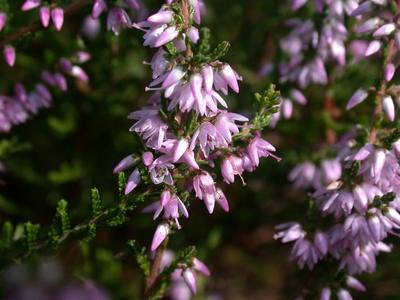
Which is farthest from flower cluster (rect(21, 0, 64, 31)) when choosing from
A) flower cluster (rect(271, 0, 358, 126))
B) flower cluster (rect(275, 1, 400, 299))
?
flower cluster (rect(275, 1, 400, 299))

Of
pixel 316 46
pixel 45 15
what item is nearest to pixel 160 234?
pixel 45 15

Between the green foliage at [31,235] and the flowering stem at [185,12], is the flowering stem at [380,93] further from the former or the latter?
the green foliage at [31,235]

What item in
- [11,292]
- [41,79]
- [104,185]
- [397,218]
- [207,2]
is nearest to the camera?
[397,218]

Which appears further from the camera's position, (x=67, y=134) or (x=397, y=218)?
(x=67, y=134)

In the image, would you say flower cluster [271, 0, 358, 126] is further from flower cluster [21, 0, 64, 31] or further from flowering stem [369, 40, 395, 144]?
flower cluster [21, 0, 64, 31]

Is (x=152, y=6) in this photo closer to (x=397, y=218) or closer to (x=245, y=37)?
(x=245, y=37)

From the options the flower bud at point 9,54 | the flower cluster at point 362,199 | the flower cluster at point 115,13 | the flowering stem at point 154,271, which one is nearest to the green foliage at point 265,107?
the flower cluster at point 362,199

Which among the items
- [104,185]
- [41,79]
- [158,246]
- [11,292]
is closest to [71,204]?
[104,185]
